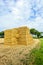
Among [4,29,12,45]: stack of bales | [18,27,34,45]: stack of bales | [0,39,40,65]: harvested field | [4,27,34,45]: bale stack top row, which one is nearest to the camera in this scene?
[0,39,40,65]: harvested field

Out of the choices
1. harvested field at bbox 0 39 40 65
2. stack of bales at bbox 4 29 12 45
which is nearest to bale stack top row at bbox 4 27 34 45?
stack of bales at bbox 4 29 12 45

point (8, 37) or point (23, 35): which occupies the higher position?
point (23, 35)

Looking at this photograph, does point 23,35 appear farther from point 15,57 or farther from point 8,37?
point 15,57

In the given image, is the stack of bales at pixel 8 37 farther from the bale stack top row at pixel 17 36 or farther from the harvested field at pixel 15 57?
the harvested field at pixel 15 57

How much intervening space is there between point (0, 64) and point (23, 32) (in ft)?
40.2

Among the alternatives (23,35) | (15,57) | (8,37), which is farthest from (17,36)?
(15,57)

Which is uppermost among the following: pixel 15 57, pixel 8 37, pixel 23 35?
pixel 23 35

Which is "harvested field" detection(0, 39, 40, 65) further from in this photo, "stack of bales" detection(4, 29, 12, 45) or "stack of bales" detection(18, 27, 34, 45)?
"stack of bales" detection(4, 29, 12, 45)

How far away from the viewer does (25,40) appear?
17.8 metres

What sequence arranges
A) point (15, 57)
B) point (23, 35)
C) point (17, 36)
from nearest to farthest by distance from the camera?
point (15, 57) → point (23, 35) → point (17, 36)

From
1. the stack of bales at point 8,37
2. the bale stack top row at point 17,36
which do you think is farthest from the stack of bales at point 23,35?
the stack of bales at point 8,37

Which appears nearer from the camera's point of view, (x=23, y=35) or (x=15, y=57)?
(x=15, y=57)

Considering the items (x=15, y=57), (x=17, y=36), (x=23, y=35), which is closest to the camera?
(x=15, y=57)

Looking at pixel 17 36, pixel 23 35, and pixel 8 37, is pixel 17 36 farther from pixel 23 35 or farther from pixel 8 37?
pixel 8 37
